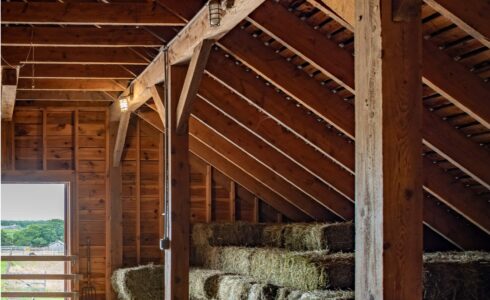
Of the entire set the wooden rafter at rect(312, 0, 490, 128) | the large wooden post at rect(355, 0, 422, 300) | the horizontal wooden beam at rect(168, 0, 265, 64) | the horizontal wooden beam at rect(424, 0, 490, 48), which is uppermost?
the horizontal wooden beam at rect(168, 0, 265, 64)

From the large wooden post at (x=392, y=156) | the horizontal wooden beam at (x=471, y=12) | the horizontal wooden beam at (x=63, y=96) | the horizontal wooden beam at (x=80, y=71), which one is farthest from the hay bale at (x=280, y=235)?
the large wooden post at (x=392, y=156)

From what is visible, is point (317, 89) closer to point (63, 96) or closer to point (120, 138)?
point (120, 138)

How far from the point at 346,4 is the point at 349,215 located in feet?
15.6

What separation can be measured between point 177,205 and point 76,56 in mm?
2168

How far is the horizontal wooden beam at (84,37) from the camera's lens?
6344 millimetres

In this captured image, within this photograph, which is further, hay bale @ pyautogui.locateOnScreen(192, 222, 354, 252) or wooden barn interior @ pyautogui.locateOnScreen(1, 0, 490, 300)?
hay bale @ pyautogui.locateOnScreen(192, 222, 354, 252)

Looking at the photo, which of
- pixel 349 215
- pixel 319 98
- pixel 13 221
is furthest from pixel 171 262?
pixel 13 221

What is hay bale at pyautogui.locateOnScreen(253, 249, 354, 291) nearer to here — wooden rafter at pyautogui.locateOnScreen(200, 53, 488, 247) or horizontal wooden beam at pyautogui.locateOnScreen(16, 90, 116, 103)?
wooden rafter at pyautogui.locateOnScreen(200, 53, 488, 247)

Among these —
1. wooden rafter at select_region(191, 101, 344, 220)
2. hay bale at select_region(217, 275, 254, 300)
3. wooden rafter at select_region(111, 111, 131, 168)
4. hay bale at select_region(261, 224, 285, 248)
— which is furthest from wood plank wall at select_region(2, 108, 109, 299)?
hay bale at select_region(217, 275, 254, 300)

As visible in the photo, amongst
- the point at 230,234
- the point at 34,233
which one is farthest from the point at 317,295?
the point at 34,233

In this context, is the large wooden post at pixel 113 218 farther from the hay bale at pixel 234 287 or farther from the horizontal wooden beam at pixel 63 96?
the hay bale at pixel 234 287

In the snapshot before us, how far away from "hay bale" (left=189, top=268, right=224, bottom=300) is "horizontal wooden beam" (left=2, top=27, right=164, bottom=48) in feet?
8.15

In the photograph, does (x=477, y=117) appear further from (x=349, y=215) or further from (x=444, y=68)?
(x=349, y=215)

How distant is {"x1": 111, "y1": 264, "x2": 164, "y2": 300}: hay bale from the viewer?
28.9 ft
